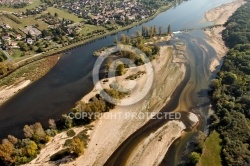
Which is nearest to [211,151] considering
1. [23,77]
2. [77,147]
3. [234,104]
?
[234,104]

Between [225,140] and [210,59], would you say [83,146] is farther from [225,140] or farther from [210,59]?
[210,59]

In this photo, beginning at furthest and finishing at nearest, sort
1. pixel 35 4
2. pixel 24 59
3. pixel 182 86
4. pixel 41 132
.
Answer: pixel 35 4 < pixel 24 59 < pixel 182 86 < pixel 41 132

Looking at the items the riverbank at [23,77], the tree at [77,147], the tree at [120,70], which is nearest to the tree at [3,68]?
the riverbank at [23,77]

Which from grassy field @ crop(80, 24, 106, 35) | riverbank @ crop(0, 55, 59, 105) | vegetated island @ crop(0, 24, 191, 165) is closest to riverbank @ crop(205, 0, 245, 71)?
vegetated island @ crop(0, 24, 191, 165)

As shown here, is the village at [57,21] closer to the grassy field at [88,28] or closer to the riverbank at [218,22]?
the grassy field at [88,28]

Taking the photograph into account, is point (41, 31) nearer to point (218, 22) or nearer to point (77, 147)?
point (77, 147)

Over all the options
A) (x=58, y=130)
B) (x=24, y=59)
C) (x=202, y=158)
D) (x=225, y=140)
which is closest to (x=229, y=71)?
(x=225, y=140)

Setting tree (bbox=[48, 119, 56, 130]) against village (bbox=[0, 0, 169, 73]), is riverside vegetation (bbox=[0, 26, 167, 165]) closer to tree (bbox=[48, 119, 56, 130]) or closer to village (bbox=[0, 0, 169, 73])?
tree (bbox=[48, 119, 56, 130])
